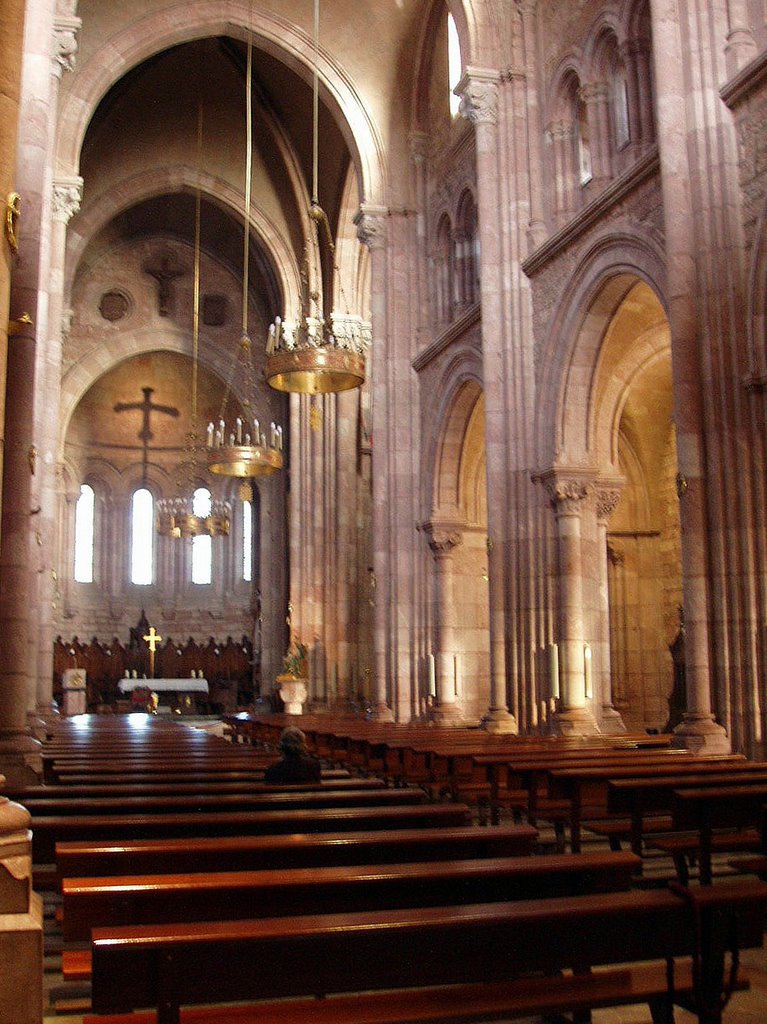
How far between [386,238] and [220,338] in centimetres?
1498

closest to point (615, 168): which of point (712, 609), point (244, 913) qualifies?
point (712, 609)

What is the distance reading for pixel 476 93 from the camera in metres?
19.2

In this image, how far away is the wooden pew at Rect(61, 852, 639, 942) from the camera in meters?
3.80

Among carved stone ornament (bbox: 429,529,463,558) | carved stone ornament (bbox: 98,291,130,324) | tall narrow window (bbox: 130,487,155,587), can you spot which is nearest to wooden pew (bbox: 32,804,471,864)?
carved stone ornament (bbox: 429,529,463,558)

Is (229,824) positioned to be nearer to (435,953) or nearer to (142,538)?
(435,953)

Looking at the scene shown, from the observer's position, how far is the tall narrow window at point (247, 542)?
138 ft

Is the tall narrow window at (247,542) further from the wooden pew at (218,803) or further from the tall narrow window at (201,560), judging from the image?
the wooden pew at (218,803)

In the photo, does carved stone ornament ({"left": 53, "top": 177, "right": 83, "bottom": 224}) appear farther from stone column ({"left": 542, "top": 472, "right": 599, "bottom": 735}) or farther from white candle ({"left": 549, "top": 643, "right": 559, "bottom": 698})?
white candle ({"left": 549, "top": 643, "right": 559, "bottom": 698})

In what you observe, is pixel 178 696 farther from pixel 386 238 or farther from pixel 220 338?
pixel 386 238

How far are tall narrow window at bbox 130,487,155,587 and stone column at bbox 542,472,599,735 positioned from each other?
91.5ft

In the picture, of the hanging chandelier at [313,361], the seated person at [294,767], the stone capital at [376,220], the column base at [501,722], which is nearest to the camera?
the seated person at [294,767]

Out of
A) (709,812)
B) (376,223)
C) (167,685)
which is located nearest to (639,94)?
(376,223)

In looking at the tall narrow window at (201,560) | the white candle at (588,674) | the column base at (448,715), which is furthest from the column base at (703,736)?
the tall narrow window at (201,560)

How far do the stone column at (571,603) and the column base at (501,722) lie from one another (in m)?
1.29
